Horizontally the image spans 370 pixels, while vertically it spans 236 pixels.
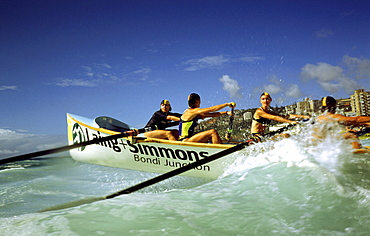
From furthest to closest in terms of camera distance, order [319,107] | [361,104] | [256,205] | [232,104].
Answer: [361,104] → [232,104] → [319,107] → [256,205]

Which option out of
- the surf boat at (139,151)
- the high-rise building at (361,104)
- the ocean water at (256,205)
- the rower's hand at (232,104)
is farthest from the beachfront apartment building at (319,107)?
the surf boat at (139,151)

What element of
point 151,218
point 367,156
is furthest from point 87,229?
point 367,156

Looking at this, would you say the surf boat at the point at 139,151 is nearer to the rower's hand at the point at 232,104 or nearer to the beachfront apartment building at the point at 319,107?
the rower's hand at the point at 232,104

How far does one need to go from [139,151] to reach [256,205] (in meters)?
4.23

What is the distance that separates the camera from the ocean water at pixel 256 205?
2537 mm

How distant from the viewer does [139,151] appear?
683 cm

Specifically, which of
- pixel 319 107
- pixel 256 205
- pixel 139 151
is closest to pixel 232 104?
pixel 319 107

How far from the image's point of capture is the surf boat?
553 cm

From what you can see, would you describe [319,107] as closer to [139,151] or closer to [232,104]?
[232,104]

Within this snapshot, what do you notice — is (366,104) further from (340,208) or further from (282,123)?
(340,208)

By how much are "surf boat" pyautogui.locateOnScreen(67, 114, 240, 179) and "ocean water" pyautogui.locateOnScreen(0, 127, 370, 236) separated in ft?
1.78

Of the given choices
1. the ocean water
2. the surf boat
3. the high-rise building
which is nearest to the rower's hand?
the surf boat

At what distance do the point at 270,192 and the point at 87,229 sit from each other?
230 centimetres

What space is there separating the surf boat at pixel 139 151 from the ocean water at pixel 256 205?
21.4 inches
